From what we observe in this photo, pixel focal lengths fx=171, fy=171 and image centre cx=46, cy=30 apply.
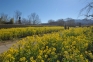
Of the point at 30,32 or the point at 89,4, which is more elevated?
the point at 89,4

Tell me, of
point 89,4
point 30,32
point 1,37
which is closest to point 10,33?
point 1,37

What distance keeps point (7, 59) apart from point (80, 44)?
268 cm

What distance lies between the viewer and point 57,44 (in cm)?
525

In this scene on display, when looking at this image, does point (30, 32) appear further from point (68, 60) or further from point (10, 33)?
point (68, 60)

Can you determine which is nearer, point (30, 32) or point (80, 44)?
point (80, 44)

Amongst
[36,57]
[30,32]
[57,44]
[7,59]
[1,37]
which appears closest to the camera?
[7,59]

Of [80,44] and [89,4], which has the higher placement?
[89,4]

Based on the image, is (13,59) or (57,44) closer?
(13,59)

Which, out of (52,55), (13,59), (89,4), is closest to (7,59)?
(13,59)

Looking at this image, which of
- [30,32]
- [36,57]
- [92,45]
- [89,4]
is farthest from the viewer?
[30,32]

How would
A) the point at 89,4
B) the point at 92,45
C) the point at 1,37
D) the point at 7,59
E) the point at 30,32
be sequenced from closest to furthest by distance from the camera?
the point at 7,59
the point at 92,45
the point at 89,4
the point at 1,37
the point at 30,32

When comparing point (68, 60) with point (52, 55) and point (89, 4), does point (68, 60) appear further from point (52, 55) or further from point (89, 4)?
point (89, 4)

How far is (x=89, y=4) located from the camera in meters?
10.6

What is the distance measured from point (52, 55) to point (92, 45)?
8.66ft
